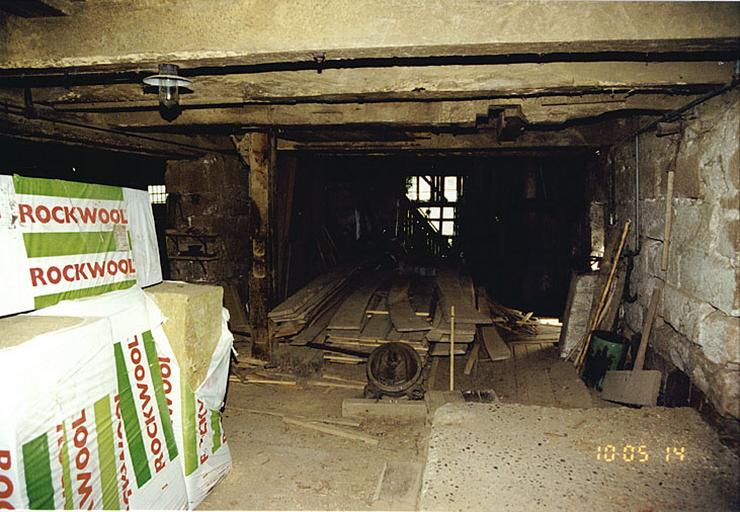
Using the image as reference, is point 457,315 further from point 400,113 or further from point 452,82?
point 452,82

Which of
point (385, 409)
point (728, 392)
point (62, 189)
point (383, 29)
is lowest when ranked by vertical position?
point (385, 409)

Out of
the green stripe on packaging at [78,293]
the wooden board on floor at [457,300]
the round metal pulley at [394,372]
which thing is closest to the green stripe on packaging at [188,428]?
the green stripe on packaging at [78,293]

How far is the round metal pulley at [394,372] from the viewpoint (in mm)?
4758

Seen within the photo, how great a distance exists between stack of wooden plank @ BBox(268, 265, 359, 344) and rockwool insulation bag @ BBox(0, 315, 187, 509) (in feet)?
8.66

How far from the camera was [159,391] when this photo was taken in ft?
9.13

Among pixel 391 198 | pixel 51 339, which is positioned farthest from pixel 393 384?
pixel 391 198

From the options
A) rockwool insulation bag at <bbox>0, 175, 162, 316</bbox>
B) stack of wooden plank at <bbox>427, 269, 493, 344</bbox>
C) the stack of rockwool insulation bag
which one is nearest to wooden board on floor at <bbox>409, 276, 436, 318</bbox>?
stack of wooden plank at <bbox>427, 269, 493, 344</bbox>

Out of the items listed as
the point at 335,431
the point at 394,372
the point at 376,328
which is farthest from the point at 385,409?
the point at 376,328

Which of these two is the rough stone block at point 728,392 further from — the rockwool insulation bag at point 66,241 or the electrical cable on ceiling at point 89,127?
the electrical cable on ceiling at point 89,127

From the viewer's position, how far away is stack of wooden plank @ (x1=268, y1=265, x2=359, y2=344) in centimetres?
541

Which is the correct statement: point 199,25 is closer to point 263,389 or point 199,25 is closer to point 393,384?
point 393,384

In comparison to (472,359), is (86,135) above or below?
above
